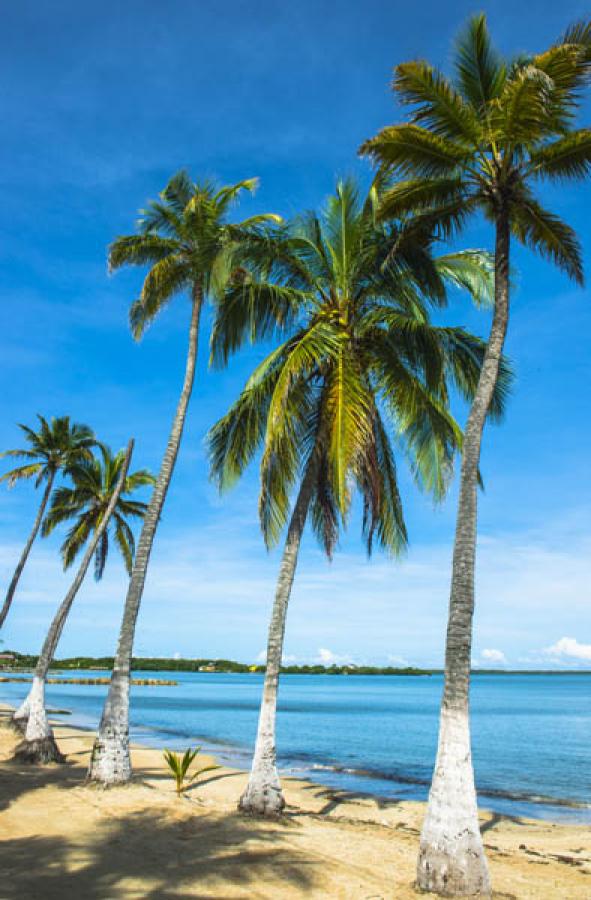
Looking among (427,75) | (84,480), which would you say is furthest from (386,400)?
(84,480)

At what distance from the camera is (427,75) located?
9289 millimetres

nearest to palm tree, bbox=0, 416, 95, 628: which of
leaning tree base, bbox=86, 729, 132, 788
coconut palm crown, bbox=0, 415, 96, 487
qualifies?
coconut palm crown, bbox=0, 415, 96, 487

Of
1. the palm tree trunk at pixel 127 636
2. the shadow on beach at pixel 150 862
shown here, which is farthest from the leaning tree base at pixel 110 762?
the shadow on beach at pixel 150 862

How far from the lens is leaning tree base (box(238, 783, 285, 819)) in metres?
10.8

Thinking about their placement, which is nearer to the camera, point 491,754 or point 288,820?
point 288,820

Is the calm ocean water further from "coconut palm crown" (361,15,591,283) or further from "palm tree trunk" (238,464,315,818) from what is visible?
"coconut palm crown" (361,15,591,283)

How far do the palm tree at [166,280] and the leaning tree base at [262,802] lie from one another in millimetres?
3193

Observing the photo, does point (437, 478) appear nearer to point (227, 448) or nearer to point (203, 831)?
point (227, 448)

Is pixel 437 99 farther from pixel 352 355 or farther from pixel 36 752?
pixel 36 752

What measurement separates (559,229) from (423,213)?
6.98 ft

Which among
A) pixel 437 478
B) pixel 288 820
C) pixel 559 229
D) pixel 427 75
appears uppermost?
pixel 427 75

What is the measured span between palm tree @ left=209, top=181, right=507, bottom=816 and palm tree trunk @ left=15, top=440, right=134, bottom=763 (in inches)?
282

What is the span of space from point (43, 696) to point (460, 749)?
48.4 ft

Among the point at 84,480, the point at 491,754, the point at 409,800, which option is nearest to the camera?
the point at 409,800
